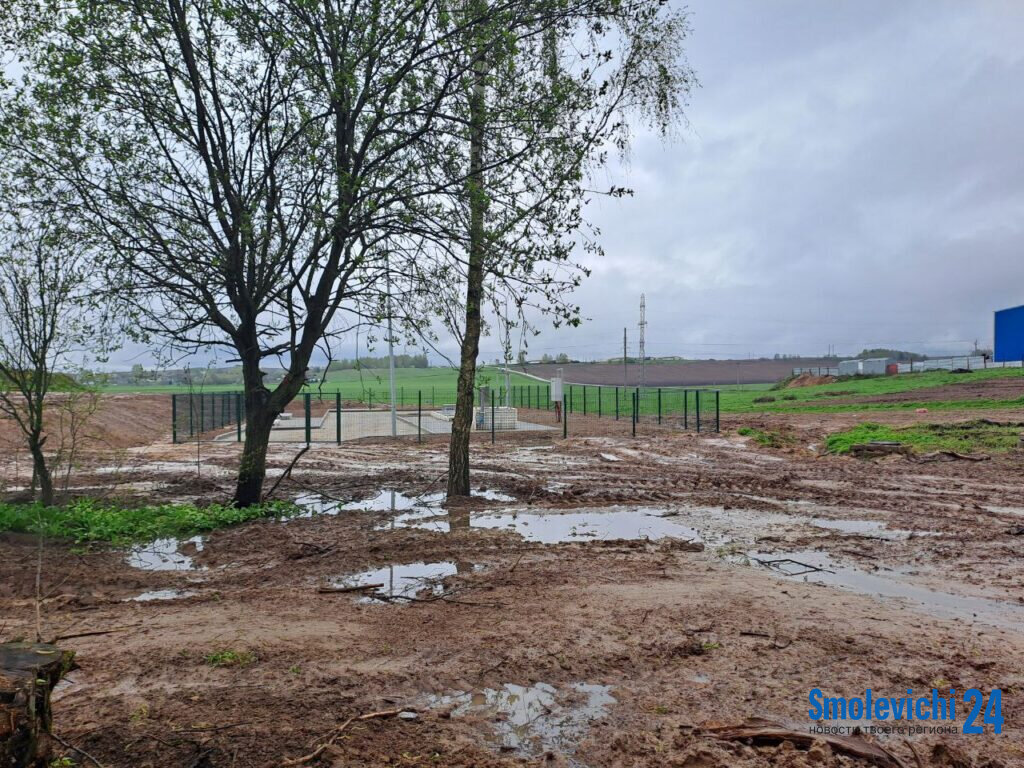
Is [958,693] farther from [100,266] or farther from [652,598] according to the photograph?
[100,266]

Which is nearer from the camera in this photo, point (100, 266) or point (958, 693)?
point (958, 693)

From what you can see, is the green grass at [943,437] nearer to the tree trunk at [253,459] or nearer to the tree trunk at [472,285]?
the tree trunk at [472,285]

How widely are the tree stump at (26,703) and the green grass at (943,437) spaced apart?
19.9 metres

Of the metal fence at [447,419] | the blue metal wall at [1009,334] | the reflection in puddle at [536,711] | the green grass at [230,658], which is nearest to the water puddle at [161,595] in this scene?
the green grass at [230,658]

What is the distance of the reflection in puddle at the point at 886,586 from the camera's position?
5.86m

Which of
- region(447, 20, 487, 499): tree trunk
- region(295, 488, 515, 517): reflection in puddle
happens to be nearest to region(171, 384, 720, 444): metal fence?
region(295, 488, 515, 517): reflection in puddle

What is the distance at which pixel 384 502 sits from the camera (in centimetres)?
1199

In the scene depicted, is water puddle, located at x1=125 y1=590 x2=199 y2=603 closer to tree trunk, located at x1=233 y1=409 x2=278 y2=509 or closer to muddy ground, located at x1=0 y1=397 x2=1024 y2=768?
muddy ground, located at x1=0 y1=397 x2=1024 y2=768

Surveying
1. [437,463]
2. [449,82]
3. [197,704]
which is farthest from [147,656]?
[437,463]

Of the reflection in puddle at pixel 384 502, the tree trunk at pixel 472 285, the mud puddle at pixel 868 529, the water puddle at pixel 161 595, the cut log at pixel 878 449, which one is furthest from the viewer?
the cut log at pixel 878 449

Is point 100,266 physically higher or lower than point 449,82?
lower

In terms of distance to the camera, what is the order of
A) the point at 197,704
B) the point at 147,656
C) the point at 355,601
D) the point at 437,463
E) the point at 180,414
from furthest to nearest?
the point at 180,414 < the point at 437,463 < the point at 355,601 < the point at 147,656 < the point at 197,704

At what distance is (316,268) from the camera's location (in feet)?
34.1

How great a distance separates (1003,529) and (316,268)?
10602 mm
